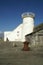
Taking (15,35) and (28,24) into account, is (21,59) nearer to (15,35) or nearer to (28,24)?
(28,24)

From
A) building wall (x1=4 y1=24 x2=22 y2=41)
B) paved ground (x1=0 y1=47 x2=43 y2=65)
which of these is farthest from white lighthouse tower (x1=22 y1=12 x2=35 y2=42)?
paved ground (x1=0 y1=47 x2=43 y2=65)

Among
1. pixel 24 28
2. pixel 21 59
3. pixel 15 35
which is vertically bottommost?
pixel 21 59

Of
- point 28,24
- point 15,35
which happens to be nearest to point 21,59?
point 28,24

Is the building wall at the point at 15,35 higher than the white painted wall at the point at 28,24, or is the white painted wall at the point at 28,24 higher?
the white painted wall at the point at 28,24

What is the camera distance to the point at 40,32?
2844 centimetres

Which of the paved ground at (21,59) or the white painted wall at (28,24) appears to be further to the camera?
the white painted wall at (28,24)

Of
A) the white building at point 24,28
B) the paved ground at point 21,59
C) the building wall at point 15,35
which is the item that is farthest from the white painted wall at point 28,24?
the paved ground at point 21,59

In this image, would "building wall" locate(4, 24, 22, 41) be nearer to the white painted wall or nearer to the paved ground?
the white painted wall

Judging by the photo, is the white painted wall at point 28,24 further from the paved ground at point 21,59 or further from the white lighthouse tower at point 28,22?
the paved ground at point 21,59

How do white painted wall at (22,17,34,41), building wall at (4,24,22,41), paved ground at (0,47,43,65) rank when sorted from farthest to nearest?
1. building wall at (4,24,22,41)
2. white painted wall at (22,17,34,41)
3. paved ground at (0,47,43,65)

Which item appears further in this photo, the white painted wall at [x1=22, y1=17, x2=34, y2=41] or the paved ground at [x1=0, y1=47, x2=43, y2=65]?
the white painted wall at [x1=22, y1=17, x2=34, y2=41]

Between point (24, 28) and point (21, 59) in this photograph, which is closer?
point (21, 59)

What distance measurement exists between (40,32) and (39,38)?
1.06 metres

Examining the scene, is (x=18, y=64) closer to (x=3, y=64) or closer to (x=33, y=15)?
(x=3, y=64)
